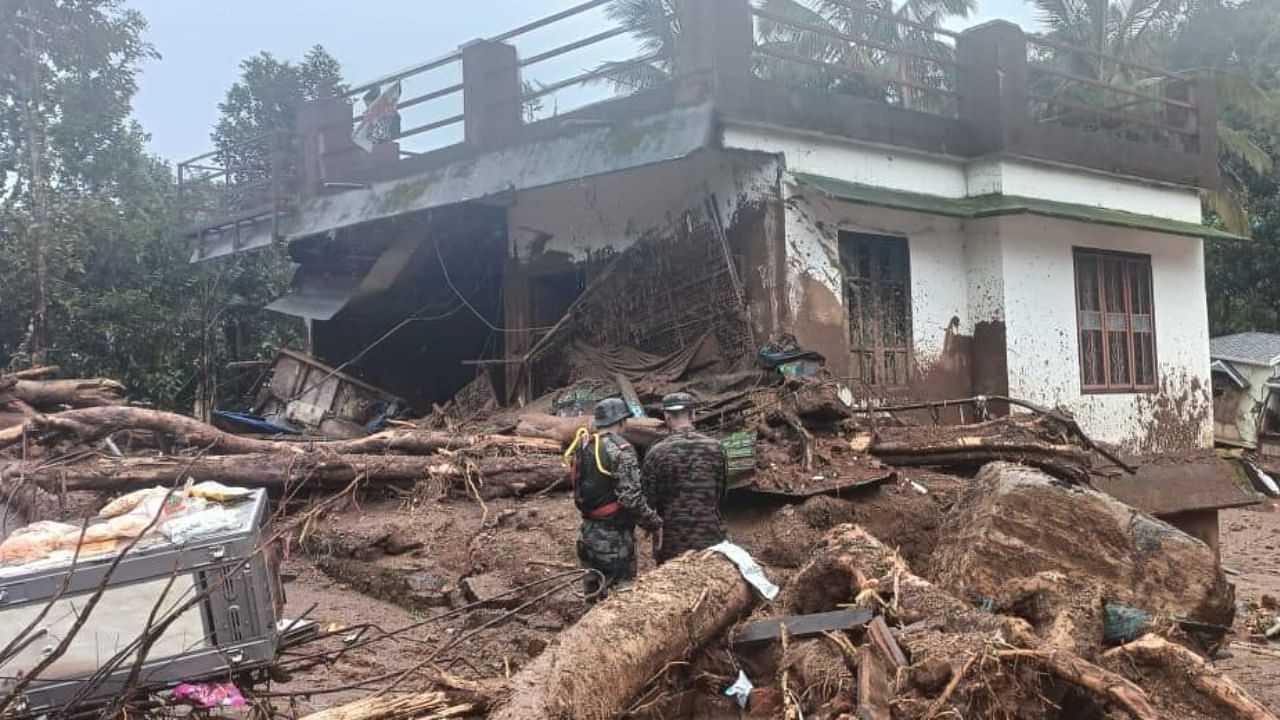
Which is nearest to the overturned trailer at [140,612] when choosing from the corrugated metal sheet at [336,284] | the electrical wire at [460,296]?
the electrical wire at [460,296]

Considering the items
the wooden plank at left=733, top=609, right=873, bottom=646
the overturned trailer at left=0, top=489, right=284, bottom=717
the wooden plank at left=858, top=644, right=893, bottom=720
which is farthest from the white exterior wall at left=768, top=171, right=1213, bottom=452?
the overturned trailer at left=0, top=489, right=284, bottom=717

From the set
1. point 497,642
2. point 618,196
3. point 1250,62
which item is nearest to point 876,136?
point 618,196

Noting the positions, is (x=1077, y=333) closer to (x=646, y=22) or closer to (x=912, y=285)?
(x=912, y=285)

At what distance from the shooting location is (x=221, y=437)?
971cm

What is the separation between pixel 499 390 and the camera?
13.3m

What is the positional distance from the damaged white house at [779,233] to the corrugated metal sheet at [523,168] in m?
0.04

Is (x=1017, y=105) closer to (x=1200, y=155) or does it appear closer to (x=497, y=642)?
(x=1200, y=155)

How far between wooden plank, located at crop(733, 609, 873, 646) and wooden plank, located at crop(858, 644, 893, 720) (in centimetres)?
31

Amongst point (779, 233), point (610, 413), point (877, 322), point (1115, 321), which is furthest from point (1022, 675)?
point (1115, 321)

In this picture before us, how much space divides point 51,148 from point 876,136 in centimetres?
1421

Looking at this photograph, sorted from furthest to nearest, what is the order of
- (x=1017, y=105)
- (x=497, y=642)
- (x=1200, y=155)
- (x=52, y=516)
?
(x=1200, y=155), (x=1017, y=105), (x=52, y=516), (x=497, y=642)

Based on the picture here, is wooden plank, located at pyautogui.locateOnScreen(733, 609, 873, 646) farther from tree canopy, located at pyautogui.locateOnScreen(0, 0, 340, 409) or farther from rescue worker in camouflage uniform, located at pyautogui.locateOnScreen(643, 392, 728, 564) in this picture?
tree canopy, located at pyautogui.locateOnScreen(0, 0, 340, 409)

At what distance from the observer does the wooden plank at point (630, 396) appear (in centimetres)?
961

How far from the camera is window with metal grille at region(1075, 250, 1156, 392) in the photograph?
1333cm
